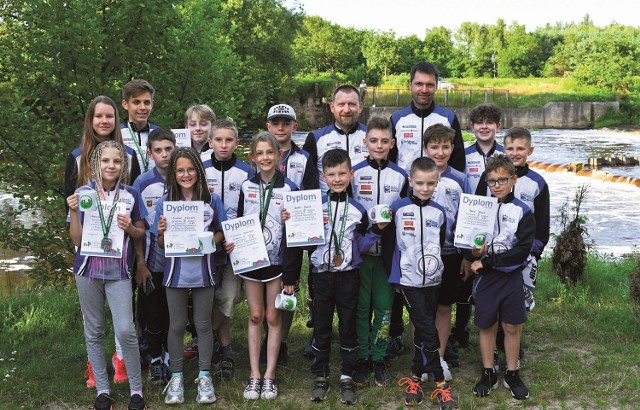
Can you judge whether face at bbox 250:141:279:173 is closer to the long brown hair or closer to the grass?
the long brown hair

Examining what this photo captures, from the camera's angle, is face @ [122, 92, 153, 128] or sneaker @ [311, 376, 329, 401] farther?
face @ [122, 92, 153, 128]

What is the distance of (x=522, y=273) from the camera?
5.08 meters

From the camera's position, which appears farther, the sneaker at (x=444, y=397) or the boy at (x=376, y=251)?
the boy at (x=376, y=251)

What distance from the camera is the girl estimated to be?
194 inches

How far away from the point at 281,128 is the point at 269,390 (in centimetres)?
212

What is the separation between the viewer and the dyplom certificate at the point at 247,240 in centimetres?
480

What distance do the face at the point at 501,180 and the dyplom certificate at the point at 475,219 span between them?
14 cm

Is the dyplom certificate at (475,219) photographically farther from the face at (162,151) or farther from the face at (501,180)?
Answer: the face at (162,151)

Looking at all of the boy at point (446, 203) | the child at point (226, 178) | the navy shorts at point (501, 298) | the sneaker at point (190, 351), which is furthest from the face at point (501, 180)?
the sneaker at point (190, 351)

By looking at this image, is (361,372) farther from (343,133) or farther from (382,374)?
(343,133)

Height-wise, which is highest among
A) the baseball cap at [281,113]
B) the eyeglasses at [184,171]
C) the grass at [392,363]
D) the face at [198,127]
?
the baseball cap at [281,113]

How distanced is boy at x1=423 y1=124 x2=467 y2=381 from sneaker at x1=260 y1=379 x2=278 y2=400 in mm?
1357

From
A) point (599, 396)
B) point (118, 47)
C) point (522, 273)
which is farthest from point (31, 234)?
point (599, 396)

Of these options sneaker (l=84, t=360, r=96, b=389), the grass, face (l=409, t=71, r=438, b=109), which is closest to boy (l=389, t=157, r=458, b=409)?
the grass
